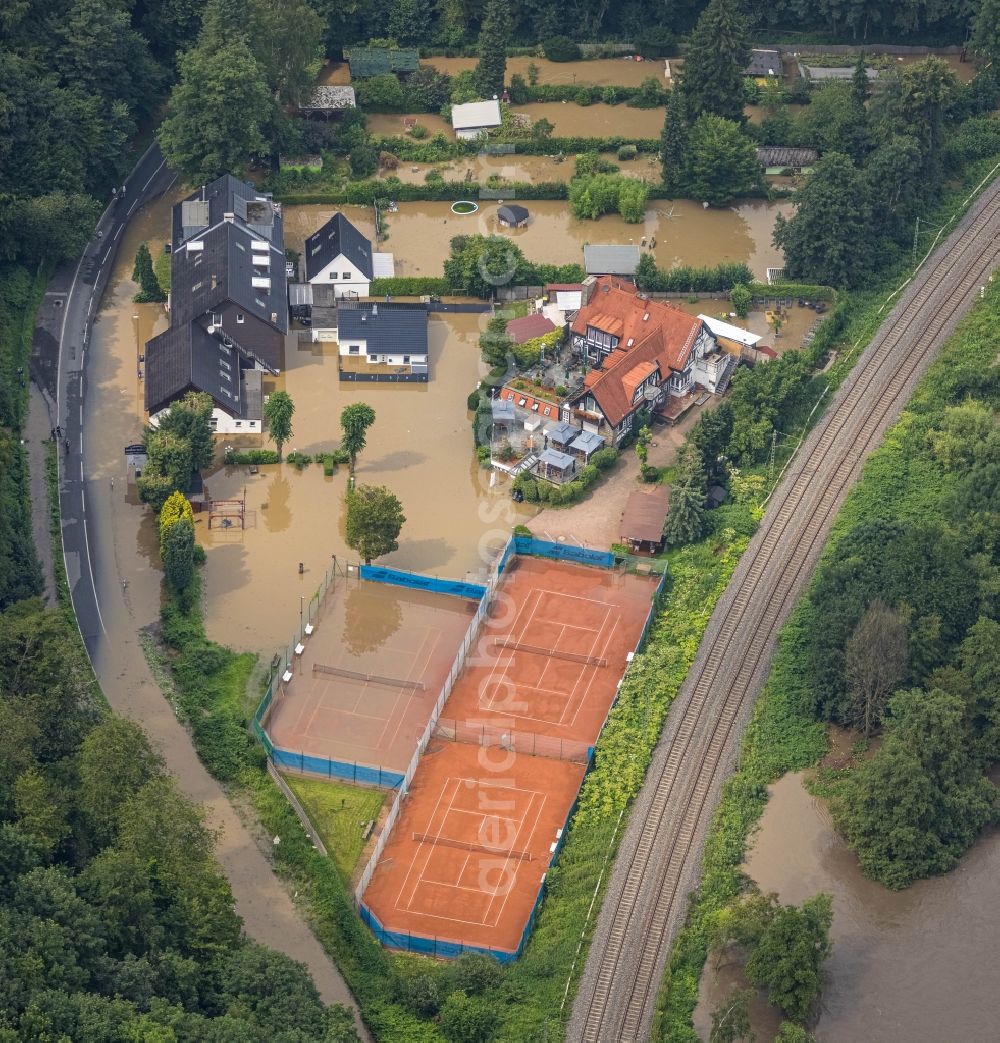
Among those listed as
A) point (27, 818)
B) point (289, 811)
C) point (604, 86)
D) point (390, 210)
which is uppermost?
point (604, 86)

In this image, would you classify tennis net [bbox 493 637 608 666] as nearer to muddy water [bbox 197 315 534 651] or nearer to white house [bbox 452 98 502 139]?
muddy water [bbox 197 315 534 651]

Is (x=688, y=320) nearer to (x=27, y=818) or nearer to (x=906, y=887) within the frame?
(x=906, y=887)

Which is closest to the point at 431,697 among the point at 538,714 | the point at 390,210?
the point at 538,714

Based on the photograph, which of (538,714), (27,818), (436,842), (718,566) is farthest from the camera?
(718,566)

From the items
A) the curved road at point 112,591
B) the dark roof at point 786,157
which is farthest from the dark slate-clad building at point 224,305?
the dark roof at point 786,157

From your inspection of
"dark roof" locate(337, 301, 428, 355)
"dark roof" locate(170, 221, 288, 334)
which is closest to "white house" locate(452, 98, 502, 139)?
"dark roof" locate(170, 221, 288, 334)

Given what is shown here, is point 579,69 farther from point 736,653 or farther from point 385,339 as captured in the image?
point 736,653

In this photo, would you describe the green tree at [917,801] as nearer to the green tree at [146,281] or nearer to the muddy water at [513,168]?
the green tree at [146,281]
